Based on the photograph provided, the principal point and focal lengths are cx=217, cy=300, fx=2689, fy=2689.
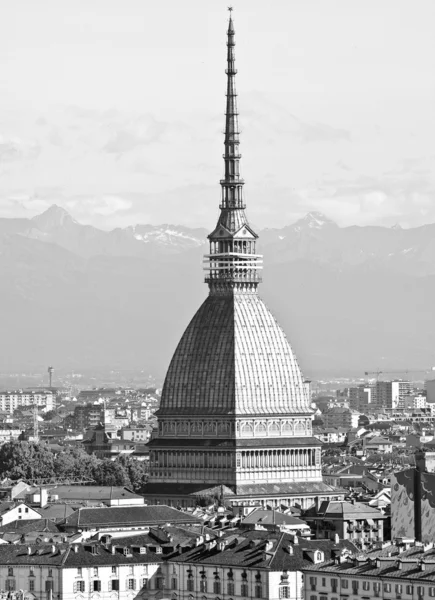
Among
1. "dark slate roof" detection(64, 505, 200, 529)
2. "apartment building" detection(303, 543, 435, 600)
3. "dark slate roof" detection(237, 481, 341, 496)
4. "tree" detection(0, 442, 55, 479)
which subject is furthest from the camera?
"tree" detection(0, 442, 55, 479)

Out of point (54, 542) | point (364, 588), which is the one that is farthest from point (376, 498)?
point (364, 588)

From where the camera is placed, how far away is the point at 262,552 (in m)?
106

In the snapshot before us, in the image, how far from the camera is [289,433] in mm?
171750

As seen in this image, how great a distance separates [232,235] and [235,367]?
344 inches

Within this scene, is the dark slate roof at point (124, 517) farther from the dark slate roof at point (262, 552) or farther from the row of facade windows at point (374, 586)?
the row of facade windows at point (374, 586)

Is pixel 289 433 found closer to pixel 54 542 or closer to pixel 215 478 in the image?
pixel 215 478

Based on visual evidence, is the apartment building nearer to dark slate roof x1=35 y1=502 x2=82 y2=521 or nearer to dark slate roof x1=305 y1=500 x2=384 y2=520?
dark slate roof x1=305 y1=500 x2=384 y2=520

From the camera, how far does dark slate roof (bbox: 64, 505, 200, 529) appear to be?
422ft

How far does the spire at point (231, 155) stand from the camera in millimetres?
173625

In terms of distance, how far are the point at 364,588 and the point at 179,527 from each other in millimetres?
27924

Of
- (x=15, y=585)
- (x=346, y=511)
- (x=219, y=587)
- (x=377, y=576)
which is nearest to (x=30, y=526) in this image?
(x=15, y=585)

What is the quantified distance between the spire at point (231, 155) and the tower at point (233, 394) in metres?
0.06

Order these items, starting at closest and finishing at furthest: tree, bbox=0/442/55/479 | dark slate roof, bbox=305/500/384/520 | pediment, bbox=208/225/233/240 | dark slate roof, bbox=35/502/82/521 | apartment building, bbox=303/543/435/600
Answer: apartment building, bbox=303/543/435/600, dark slate roof, bbox=35/502/82/521, dark slate roof, bbox=305/500/384/520, pediment, bbox=208/225/233/240, tree, bbox=0/442/55/479

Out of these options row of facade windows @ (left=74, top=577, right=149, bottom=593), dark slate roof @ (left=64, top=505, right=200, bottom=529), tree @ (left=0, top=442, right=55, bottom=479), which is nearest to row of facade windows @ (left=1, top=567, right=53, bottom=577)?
row of facade windows @ (left=74, top=577, right=149, bottom=593)
